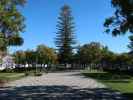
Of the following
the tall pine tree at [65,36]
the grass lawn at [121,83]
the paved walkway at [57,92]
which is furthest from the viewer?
the tall pine tree at [65,36]

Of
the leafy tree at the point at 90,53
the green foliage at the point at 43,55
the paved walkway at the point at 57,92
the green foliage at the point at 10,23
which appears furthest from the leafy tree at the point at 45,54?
the paved walkway at the point at 57,92

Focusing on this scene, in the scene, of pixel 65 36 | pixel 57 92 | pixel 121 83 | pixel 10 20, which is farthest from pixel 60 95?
pixel 65 36

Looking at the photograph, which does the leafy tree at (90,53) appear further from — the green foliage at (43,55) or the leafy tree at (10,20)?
the leafy tree at (10,20)

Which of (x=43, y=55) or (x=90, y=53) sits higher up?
(x=90, y=53)

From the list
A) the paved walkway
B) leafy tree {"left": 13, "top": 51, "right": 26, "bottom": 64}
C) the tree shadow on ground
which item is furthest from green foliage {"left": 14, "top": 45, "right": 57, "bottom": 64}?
the tree shadow on ground

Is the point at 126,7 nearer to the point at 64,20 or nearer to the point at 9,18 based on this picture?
the point at 9,18

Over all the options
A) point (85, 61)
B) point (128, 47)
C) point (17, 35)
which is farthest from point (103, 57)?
point (17, 35)

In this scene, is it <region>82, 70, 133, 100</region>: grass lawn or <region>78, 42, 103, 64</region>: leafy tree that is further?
<region>78, 42, 103, 64</region>: leafy tree

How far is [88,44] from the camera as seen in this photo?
4990 inches

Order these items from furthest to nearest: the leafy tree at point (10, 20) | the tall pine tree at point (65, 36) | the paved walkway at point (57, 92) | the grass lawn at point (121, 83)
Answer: the tall pine tree at point (65, 36) < the leafy tree at point (10, 20) < the grass lawn at point (121, 83) < the paved walkway at point (57, 92)

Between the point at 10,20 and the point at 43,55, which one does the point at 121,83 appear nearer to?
the point at 10,20

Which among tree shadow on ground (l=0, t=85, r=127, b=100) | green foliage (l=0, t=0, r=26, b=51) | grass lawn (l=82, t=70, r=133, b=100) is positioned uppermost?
green foliage (l=0, t=0, r=26, b=51)

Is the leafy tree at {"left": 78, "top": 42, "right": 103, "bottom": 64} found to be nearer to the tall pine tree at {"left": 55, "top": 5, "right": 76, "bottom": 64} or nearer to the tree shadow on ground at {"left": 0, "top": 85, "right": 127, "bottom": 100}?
the tall pine tree at {"left": 55, "top": 5, "right": 76, "bottom": 64}

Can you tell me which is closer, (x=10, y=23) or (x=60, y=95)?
(x=60, y=95)
